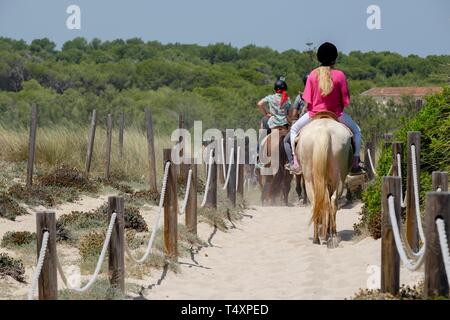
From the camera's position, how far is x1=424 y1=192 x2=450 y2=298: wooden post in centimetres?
627

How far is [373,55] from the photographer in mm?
110875

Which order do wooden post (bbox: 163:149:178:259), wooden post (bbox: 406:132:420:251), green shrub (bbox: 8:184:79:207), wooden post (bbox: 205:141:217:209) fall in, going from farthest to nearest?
green shrub (bbox: 8:184:79:207) < wooden post (bbox: 205:141:217:209) < wooden post (bbox: 163:149:178:259) < wooden post (bbox: 406:132:420:251)

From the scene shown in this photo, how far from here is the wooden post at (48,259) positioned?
694 cm

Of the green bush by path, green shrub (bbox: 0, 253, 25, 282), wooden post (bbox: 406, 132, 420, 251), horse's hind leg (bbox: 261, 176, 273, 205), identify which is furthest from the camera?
horse's hind leg (bbox: 261, 176, 273, 205)

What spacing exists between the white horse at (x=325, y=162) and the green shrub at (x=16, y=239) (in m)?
3.61

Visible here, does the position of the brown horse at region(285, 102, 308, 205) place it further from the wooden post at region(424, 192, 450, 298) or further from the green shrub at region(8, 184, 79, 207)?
the wooden post at region(424, 192, 450, 298)

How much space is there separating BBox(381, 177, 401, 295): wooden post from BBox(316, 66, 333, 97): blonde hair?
440cm

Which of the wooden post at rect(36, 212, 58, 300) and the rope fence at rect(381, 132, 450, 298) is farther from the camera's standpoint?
the wooden post at rect(36, 212, 58, 300)

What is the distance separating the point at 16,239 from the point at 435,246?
6460mm

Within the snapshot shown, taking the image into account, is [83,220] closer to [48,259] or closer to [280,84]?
[280,84]

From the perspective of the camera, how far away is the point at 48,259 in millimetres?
6961

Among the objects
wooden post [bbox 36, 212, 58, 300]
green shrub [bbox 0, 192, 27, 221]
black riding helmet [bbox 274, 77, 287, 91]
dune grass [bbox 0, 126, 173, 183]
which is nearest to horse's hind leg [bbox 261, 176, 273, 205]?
black riding helmet [bbox 274, 77, 287, 91]

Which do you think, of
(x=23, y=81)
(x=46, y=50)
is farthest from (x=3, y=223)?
(x=46, y=50)

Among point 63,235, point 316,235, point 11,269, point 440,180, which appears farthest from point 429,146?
point 11,269
